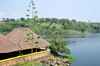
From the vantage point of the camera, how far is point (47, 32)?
9075cm

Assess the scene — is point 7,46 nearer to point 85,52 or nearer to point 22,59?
point 22,59

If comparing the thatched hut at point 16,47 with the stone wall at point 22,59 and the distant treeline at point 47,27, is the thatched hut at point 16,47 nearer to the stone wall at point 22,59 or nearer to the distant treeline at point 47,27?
the stone wall at point 22,59

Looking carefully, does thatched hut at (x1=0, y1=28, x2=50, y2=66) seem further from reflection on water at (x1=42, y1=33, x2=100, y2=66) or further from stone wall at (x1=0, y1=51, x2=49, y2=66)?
reflection on water at (x1=42, y1=33, x2=100, y2=66)

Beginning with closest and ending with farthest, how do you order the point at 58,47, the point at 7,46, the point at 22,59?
1. the point at 7,46
2. the point at 22,59
3. the point at 58,47

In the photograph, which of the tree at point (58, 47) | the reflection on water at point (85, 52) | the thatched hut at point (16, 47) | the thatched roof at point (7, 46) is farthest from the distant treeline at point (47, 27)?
the thatched roof at point (7, 46)

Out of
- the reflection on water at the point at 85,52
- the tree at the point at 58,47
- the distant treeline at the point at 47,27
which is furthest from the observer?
the distant treeline at the point at 47,27

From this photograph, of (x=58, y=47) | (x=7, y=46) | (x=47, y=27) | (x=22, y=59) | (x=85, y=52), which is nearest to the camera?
(x=7, y=46)

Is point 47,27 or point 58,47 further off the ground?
point 47,27

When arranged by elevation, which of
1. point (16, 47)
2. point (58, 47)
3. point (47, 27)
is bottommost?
point (58, 47)

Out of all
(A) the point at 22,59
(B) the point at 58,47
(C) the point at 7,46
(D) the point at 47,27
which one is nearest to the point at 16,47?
(C) the point at 7,46

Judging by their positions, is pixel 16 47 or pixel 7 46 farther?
pixel 16 47

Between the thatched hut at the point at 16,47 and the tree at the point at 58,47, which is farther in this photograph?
the tree at the point at 58,47

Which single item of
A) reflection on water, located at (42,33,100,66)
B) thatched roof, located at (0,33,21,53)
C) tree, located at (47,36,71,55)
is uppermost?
thatched roof, located at (0,33,21,53)

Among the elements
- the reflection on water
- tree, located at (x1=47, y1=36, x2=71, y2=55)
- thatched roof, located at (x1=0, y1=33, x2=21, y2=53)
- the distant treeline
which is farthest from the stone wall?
the distant treeline
